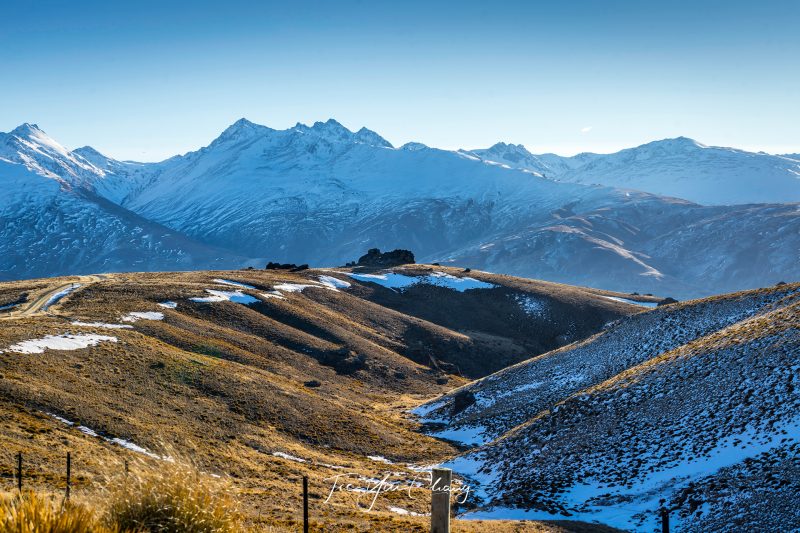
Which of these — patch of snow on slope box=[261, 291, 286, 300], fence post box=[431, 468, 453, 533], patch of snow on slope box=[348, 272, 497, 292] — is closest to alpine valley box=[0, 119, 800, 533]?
patch of snow on slope box=[261, 291, 286, 300]

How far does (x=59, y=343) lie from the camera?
172 ft

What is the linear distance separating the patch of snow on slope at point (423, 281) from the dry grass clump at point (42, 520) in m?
116

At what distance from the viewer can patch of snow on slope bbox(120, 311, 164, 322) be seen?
224ft

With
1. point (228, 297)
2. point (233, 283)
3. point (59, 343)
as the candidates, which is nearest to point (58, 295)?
point (228, 297)

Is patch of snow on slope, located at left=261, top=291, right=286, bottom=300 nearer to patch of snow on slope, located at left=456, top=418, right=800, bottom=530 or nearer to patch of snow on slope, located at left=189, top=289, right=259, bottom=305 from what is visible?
patch of snow on slope, located at left=189, top=289, right=259, bottom=305

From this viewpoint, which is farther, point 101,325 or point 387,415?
point 387,415

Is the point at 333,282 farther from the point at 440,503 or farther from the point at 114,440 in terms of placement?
the point at 440,503

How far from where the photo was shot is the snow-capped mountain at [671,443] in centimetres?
2925

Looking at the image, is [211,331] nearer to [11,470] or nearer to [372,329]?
[372,329]

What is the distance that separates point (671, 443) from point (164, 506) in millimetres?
31104

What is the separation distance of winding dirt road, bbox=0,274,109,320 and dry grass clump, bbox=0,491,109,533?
59.0 meters

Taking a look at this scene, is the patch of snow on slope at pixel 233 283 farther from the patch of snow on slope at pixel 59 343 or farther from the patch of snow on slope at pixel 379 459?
the patch of snow on slope at pixel 379 459

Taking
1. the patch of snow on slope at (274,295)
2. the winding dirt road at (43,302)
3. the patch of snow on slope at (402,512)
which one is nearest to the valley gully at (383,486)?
the patch of snow on slope at (402,512)

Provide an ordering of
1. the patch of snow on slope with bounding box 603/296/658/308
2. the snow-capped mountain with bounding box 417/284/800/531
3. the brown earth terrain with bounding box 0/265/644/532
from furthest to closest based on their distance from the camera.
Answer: the patch of snow on slope with bounding box 603/296/658/308 < the brown earth terrain with bounding box 0/265/644/532 < the snow-capped mountain with bounding box 417/284/800/531
